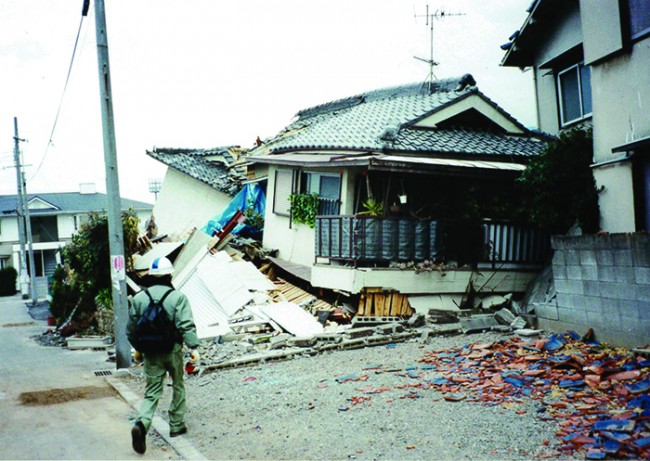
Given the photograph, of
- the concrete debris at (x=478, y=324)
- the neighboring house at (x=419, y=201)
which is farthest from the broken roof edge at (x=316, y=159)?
the concrete debris at (x=478, y=324)

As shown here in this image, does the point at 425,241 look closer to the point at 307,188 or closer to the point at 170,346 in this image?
the point at 307,188

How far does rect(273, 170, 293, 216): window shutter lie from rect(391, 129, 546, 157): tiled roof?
3481 mm

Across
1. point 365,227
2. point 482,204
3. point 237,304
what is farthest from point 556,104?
point 237,304

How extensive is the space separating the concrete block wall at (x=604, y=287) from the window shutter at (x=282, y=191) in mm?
8181

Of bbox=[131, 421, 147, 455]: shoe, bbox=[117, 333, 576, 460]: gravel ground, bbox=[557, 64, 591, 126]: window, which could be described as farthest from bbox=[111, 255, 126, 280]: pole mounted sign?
bbox=[557, 64, 591, 126]: window

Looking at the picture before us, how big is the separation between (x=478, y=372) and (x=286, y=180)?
31.8 feet

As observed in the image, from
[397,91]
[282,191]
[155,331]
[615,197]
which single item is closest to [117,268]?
[155,331]

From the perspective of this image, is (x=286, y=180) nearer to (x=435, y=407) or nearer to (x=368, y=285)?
(x=368, y=285)

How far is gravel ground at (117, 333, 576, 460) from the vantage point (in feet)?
17.4

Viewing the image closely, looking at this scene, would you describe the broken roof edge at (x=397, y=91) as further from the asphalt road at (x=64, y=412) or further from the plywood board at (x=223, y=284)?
the asphalt road at (x=64, y=412)

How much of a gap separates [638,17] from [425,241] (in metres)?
5.59

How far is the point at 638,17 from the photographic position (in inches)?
326

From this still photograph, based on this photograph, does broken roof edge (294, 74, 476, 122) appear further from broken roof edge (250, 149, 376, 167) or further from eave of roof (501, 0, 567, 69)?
broken roof edge (250, 149, 376, 167)

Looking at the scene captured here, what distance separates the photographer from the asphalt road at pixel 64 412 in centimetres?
596
